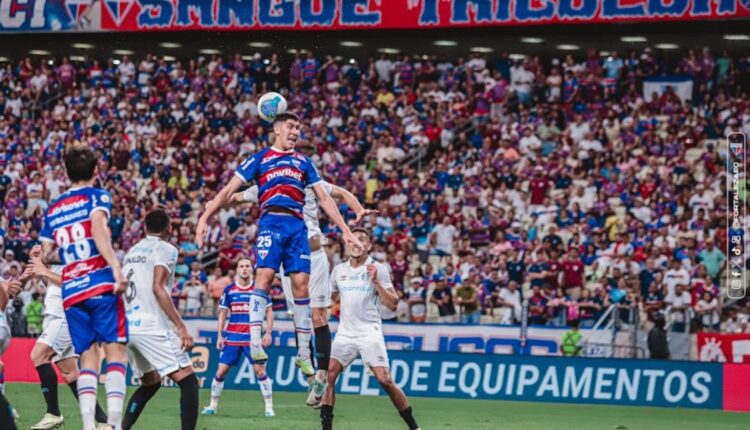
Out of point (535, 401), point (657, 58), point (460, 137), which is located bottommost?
point (535, 401)

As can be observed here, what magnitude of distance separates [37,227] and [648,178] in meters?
16.2

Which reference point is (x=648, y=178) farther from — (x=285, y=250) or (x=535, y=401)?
(x=285, y=250)

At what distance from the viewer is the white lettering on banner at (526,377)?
24.4m

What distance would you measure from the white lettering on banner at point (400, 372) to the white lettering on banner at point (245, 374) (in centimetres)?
310

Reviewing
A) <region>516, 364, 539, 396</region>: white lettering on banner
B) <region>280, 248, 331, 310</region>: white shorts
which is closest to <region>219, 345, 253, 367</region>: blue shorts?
<region>280, 248, 331, 310</region>: white shorts

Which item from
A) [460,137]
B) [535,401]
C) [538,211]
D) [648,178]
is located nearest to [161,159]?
[460,137]

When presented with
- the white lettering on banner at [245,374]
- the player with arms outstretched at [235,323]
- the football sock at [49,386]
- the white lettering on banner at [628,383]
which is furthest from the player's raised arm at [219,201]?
the white lettering on banner at [245,374]

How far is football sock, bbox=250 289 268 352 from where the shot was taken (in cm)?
1430

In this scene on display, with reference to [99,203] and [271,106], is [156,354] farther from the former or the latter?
[271,106]

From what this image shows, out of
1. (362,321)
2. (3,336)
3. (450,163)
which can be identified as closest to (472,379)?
(362,321)

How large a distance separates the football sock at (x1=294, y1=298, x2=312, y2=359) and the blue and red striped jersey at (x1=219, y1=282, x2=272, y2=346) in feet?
16.0

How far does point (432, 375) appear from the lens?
25.2 metres

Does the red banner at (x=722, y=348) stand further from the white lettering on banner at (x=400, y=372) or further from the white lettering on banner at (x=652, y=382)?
the white lettering on banner at (x=400, y=372)

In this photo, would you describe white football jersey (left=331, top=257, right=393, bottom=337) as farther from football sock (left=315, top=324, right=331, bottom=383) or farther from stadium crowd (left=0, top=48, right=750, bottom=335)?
stadium crowd (left=0, top=48, right=750, bottom=335)
